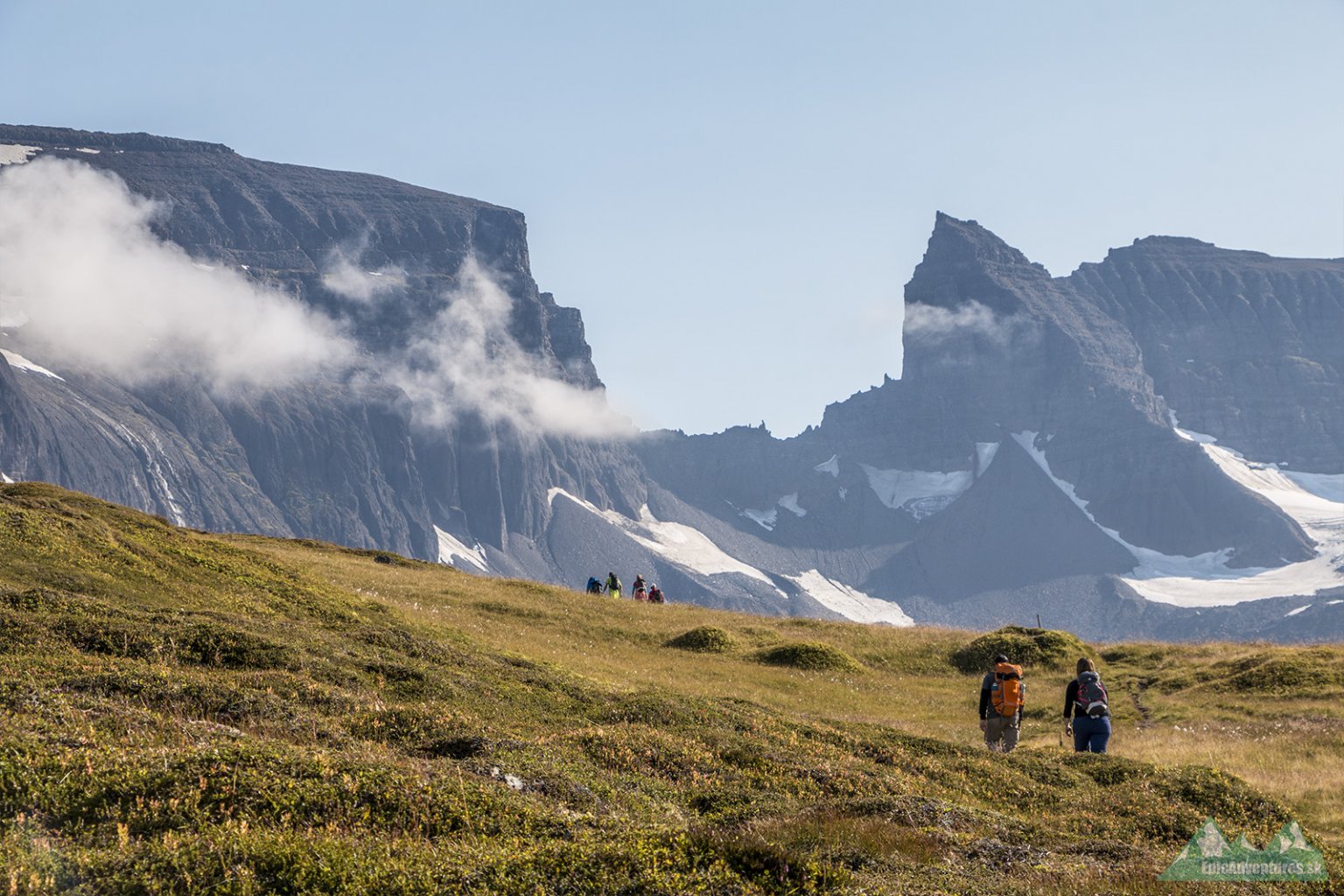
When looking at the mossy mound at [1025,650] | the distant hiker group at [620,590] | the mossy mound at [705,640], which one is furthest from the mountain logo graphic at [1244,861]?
the distant hiker group at [620,590]

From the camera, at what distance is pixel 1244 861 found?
44.9ft

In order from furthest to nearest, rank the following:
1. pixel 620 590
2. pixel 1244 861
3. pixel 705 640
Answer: pixel 620 590 → pixel 705 640 → pixel 1244 861

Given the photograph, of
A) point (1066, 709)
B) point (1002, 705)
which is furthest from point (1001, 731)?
point (1066, 709)

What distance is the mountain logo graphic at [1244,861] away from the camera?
1295 cm

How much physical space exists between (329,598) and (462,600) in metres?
12.7

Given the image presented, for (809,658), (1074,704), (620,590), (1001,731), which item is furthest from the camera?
(620,590)

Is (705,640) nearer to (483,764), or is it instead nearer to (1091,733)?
(1091,733)

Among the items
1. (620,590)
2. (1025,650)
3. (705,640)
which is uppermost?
(1025,650)

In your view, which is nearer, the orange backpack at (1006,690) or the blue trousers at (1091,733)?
the blue trousers at (1091,733)

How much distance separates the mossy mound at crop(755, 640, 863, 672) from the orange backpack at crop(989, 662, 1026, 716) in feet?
64.2

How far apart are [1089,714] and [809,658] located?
73.3ft

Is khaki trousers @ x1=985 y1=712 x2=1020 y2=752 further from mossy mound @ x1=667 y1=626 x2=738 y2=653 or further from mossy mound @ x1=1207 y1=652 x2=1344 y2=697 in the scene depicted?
mossy mound @ x1=667 y1=626 x2=738 y2=653

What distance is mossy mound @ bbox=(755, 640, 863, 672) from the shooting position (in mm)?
48969

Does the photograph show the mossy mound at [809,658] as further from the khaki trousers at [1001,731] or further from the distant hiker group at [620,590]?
the khaki trousers at [1001,731]
